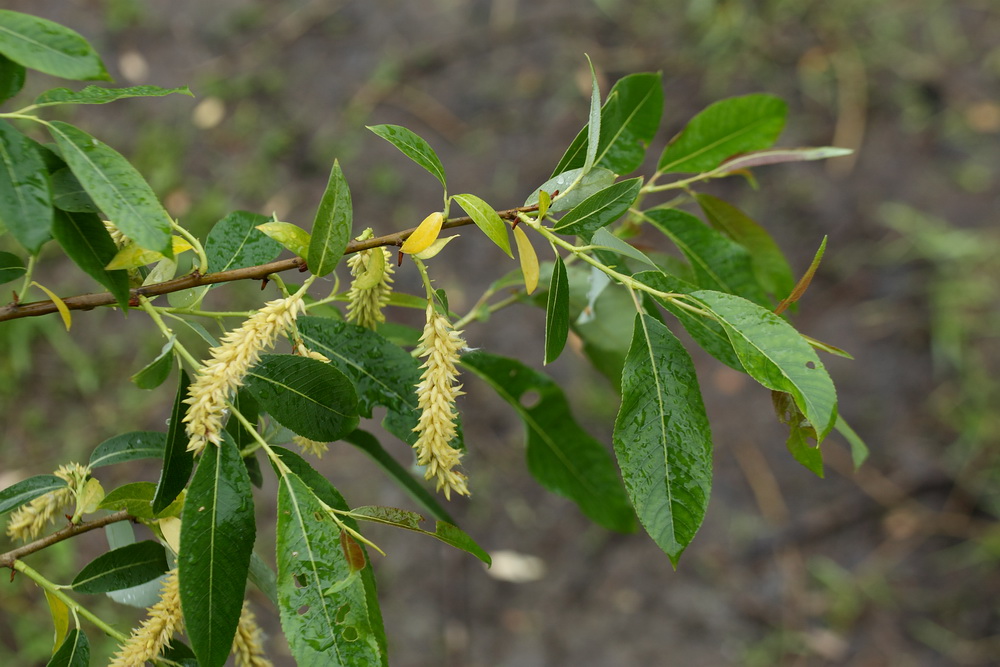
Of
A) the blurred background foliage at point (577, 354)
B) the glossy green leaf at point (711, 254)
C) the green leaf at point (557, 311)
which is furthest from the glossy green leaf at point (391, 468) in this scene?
the blurred background foliage at point (577, 354)

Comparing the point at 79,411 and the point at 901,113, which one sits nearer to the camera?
the point at 79,411

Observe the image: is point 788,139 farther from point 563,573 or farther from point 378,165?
point 563,573

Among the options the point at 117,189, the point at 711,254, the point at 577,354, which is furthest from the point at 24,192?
the point at 577,354

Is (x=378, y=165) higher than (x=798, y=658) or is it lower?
higher

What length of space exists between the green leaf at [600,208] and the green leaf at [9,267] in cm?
48

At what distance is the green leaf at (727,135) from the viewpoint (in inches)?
37.9

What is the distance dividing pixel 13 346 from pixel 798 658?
2354 millimetres

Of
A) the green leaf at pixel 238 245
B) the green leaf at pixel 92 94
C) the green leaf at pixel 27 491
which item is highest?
the green leaf at pixel 92 94

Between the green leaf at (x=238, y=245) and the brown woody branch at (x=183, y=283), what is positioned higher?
the brown woody branch at (x=183, y=283)

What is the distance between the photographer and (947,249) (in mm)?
2570

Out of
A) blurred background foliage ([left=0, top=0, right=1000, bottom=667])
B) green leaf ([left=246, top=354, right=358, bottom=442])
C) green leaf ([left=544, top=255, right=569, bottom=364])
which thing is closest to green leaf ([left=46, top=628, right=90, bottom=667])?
green leaf ([left=246, top=354, right=358, bottom=442])

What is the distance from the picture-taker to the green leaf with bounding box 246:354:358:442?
0.69m

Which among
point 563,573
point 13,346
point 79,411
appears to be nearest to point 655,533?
point 563,573

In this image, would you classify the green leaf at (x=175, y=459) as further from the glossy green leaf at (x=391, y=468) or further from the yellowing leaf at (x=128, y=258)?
the glossy green leaf at (x=391, y=468)
